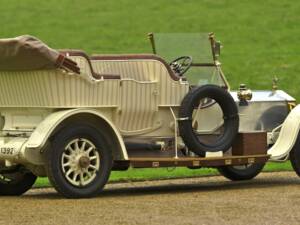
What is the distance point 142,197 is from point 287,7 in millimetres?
26104

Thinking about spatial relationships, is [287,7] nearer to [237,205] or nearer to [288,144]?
[288,144]

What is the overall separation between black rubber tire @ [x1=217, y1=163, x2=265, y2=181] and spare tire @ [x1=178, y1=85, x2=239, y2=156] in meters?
1.27

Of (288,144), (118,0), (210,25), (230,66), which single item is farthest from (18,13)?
(288,144)

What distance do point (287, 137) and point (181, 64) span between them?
5.54 ft

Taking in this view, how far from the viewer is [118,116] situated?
11836 mm

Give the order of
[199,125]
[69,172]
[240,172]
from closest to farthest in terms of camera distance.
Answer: [69,172]
[199,125]
[240,172]

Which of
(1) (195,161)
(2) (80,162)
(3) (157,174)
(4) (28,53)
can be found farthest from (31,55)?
(3) (157,174)

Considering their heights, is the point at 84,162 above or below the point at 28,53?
below

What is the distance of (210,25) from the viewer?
34250 mm

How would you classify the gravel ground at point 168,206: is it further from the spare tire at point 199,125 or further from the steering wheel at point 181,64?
the steering wheel at point 181,64

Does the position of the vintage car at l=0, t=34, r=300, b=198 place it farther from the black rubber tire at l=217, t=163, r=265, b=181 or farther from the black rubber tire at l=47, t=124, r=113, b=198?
the black rubber tire at l=217, t=163, r=265, b=181

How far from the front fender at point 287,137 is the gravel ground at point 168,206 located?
0.43 metres

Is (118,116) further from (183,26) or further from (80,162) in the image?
(183,26)

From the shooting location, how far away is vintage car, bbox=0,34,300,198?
443 inches
